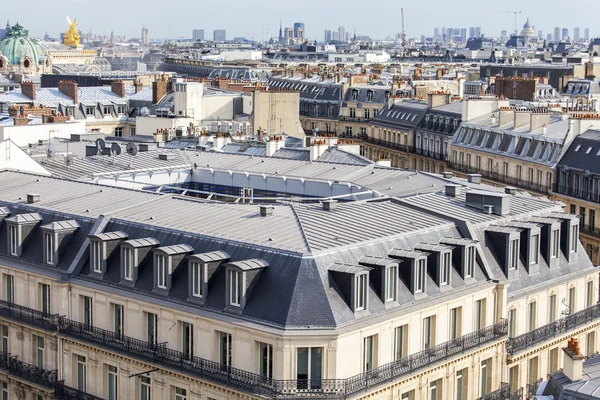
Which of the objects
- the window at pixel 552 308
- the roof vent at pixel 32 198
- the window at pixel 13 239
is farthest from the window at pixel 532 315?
the roof vent at pixel 32 198

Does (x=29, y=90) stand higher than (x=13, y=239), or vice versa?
(x=29, y=90)

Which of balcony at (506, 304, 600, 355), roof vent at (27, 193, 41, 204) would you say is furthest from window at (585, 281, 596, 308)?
roof vent at (27, 193, 41, 204)

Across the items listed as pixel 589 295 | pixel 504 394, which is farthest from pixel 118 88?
pixel 504 394

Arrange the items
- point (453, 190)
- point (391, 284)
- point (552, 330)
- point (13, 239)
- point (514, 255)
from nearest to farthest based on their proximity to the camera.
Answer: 1. point (391, 284)
2. point (514, 255)
3. point (13, 239)
4. point (552, 330)
5. point (453, 190)

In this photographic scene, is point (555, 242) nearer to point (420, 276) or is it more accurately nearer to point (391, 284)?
point (420, 276)

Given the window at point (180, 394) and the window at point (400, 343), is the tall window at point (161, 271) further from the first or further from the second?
the window at point (400, 343)

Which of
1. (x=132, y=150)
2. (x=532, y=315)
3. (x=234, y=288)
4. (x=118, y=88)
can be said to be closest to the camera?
(x=234, y=288)

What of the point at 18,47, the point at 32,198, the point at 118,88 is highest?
the point at 18,47
